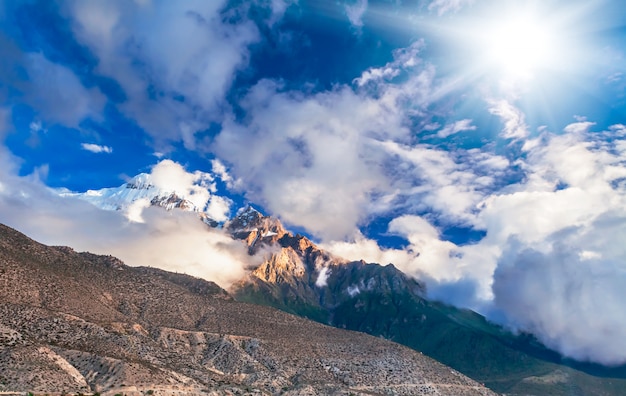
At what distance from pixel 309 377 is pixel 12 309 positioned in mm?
92405

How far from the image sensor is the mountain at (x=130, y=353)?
407 ft

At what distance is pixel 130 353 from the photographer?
483 ft

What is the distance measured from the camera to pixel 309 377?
172 metres

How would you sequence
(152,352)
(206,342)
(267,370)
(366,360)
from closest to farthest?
(152,352) → (267,370) → (206,342) → (366,360)

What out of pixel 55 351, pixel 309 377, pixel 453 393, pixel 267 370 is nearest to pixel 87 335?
pixel 55 351

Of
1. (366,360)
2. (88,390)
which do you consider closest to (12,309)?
(88,390)

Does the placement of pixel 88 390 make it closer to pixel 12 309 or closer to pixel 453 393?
pixel 12 309

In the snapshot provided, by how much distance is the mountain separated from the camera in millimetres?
124125

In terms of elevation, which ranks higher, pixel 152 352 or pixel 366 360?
pixel 366 360

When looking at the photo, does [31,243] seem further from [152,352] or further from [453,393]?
[453,393]

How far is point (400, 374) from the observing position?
19200 centimetres

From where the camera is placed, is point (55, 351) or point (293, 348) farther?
point (293, 348)

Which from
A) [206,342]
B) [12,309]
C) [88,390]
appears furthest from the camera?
[206,342]

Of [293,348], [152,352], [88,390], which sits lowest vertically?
[88,390]
